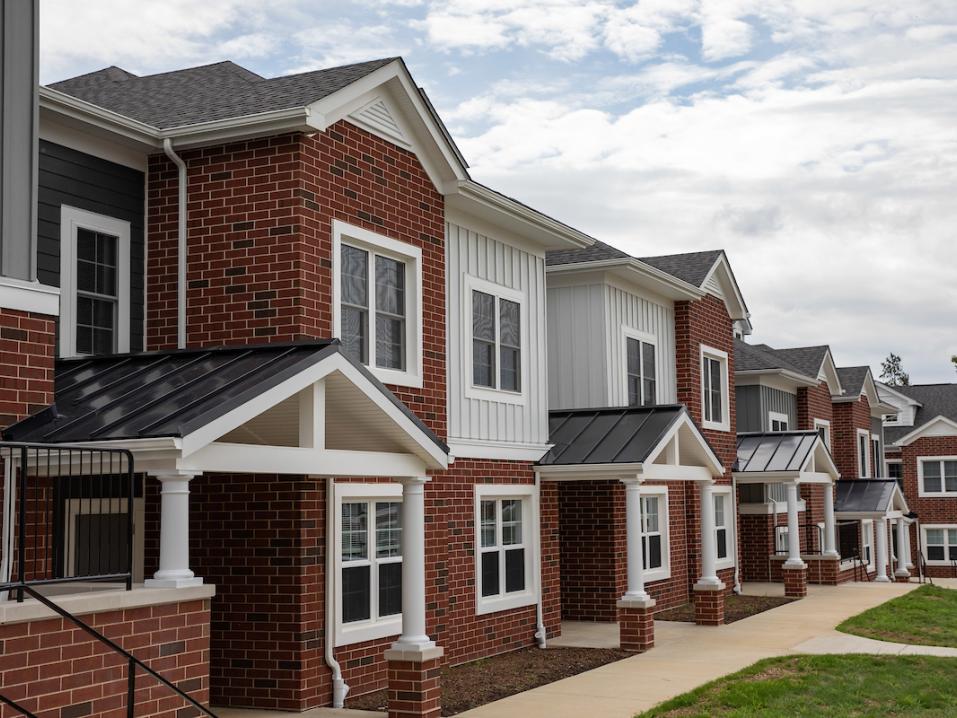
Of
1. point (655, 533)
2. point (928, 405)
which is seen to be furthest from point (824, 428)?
point (928, 405)

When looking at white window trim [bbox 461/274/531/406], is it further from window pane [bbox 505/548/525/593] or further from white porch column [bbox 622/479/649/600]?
window pane [bbox 505/548/525/593]

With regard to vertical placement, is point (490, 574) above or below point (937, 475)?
below

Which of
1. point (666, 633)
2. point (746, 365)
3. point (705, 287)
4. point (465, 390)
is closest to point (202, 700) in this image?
point (465, 390)

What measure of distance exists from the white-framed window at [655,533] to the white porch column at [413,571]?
33.6 ft

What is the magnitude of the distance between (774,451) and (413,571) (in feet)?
55.9

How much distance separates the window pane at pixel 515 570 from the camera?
55.3ft

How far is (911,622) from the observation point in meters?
19.6

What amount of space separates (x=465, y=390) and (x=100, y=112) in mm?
6287

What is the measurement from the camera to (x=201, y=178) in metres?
12.8

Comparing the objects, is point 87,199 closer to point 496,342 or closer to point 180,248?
point 180,248

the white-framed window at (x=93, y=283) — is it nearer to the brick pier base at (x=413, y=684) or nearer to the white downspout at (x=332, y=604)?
the white downspout at (x=332, y=604)

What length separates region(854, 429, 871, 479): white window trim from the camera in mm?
38125

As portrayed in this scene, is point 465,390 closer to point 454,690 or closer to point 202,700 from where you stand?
point 454,690

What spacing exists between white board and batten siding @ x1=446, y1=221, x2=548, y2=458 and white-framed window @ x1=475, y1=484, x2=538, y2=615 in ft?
2.09
